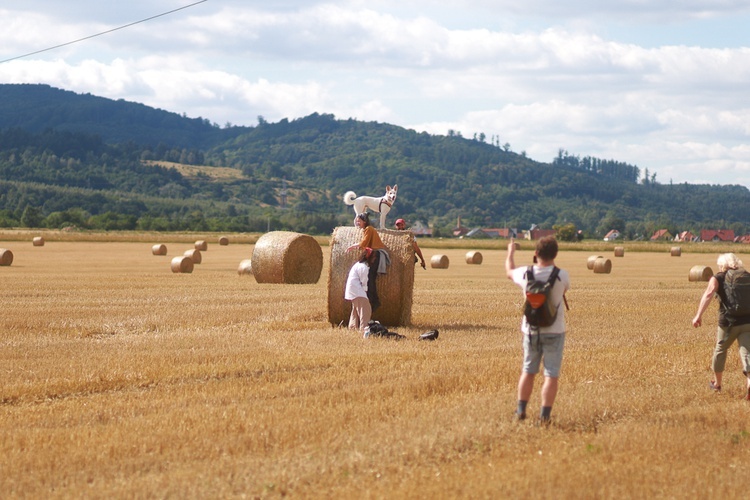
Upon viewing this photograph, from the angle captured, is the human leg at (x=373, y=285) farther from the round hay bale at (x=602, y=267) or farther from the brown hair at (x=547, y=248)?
the round hay bale at (x=602, y=267)

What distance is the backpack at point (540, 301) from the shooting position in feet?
31.3

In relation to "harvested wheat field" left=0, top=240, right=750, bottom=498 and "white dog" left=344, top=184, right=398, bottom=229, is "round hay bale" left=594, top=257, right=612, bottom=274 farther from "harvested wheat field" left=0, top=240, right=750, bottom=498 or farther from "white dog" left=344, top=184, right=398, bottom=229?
"harvested wheat field" left=0, top=240, right=750, bottom=498

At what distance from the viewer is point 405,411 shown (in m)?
10.2

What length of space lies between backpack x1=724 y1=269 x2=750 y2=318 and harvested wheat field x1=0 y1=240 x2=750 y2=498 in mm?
1005

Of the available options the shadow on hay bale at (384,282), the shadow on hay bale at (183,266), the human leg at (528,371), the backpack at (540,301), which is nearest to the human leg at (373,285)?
the shadow on hay bale at (384,282)

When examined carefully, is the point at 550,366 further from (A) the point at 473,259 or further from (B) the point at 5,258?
(A) the point at 473,259

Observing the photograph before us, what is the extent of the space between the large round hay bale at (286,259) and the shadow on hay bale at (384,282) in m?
11.2

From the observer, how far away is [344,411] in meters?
10.1

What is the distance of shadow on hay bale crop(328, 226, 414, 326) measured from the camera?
58.7 ft

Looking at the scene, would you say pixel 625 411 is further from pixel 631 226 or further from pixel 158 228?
pixel 631 226

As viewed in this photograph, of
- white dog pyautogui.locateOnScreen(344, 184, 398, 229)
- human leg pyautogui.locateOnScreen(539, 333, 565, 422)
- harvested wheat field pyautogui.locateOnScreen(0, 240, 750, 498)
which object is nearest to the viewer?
harvested wheat field pyautogui.locateOnScreen(0, 240, 750, 498)

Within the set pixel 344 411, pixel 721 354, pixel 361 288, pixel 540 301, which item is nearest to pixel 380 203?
pixel 361 288

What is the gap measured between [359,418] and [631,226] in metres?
196

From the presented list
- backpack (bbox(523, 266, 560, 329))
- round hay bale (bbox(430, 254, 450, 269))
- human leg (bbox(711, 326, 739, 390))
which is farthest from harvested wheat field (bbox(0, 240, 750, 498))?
round hay bale (bbox(430, 254, 450, 269))
